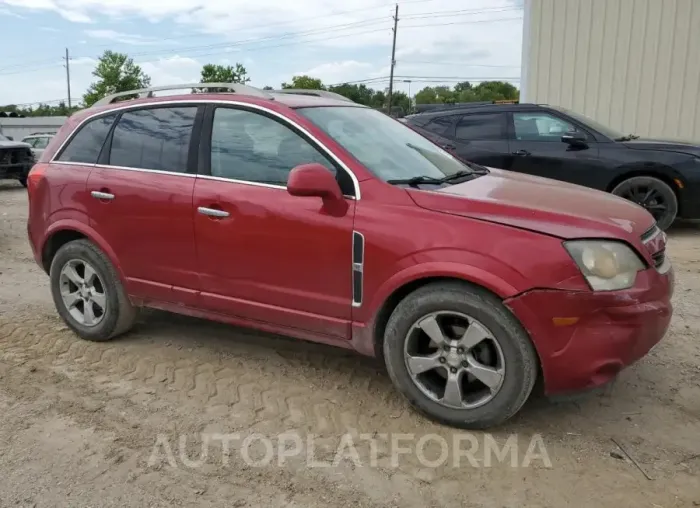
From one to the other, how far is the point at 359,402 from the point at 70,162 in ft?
9.08

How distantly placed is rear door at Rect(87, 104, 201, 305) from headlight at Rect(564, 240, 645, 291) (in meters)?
2.27

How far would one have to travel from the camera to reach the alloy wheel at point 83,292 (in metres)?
4.50

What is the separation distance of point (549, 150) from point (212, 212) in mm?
5672

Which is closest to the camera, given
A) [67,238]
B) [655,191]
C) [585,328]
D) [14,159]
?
[585,328]

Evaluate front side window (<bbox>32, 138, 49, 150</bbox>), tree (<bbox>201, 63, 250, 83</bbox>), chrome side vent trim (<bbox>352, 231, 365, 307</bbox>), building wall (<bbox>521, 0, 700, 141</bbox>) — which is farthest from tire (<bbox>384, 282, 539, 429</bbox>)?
tree (<bbox>201, 63, 250, 83</bbox>)

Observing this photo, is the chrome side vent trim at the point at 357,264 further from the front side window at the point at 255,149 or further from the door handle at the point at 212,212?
the door handle at the point at 212,212

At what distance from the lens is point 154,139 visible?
420 cm

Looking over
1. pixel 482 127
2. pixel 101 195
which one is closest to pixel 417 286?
pixel 101 195

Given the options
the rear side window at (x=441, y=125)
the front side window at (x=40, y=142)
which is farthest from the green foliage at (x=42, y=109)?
the rear side window at (x=441, y=125)

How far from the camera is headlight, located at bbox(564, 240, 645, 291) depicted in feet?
9.50

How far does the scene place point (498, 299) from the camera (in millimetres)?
3029

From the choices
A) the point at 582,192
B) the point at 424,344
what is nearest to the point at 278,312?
the point at 424,344

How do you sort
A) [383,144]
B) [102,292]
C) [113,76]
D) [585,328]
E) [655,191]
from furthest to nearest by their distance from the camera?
[113,76], [655,191], [102,292], [383,144], [585,328]

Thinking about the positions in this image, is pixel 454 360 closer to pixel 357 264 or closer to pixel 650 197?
pixel 357 264
